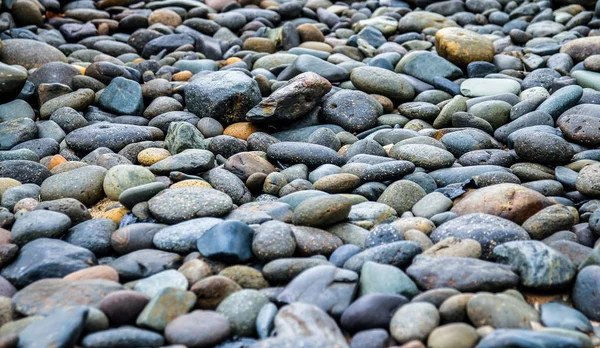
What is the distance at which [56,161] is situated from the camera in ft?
16.5

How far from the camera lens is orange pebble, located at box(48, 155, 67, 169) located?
16.5 ft

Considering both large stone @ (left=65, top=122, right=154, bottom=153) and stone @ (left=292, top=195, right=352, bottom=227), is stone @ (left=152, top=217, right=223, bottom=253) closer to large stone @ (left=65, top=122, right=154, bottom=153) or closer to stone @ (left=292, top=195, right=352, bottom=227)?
stone @ (left=292, top=195, right=352, bottom=227)

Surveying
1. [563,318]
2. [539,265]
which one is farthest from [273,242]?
[563,318]

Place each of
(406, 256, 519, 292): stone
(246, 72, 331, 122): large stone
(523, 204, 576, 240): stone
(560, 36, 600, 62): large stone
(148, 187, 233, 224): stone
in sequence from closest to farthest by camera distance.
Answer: (406, 256, 519, 292): stone < (523, 204, 576, 240): stone < (148, 187, 233, 224): stone < (246, 72, 331, 122): large stone < (560, 36, 600, 62): large stone

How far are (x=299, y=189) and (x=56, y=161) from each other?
2137mm

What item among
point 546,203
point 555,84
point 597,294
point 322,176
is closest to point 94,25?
point 322,176

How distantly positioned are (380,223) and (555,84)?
3261mm

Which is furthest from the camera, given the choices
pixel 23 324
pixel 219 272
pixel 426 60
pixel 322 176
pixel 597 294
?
pixel 426 60

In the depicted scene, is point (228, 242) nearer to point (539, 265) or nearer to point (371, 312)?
point (371, 312)

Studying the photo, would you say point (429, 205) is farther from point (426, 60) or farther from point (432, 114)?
point (426, 60)

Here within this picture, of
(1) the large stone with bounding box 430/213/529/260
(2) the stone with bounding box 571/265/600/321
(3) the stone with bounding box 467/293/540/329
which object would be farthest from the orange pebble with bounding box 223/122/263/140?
(2) the stone with bounding box 571/265/600/321

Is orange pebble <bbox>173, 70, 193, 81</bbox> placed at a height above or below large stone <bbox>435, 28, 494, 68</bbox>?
below

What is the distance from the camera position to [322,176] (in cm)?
473

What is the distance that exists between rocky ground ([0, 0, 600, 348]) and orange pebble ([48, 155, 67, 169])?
0.02 meters
